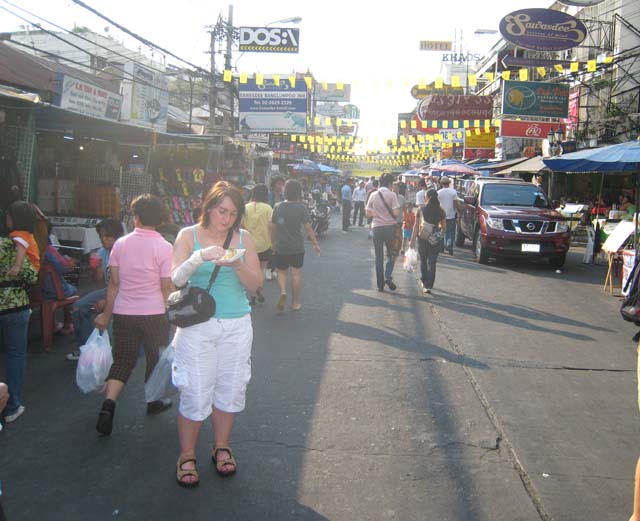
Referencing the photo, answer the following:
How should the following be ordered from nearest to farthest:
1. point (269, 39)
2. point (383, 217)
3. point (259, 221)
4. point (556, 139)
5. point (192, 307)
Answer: point (192, 307)
point (259, 221)
point (383, 217)
point (556, 139)
point (269, 39)

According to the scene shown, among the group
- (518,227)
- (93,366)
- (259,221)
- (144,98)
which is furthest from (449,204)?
(93,366)

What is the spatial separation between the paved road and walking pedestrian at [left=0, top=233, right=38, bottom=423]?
0.28m

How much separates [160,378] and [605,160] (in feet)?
26.4

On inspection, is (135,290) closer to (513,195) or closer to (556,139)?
(513,195)

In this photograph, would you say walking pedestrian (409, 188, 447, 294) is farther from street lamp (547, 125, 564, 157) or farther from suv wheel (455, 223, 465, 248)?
street lamp (547, 125, 564, 157)

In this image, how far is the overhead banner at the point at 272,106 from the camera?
2623cm

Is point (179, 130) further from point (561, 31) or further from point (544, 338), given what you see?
point (544, 338)

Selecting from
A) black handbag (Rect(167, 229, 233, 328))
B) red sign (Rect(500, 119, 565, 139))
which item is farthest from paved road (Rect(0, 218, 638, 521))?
red sign (Rect(500, 119, 565, 139))

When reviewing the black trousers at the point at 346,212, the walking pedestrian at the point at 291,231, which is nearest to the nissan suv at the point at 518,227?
the walking pedestrian at the point at 291,231

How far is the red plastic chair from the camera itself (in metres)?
6.08

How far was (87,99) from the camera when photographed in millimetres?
10898

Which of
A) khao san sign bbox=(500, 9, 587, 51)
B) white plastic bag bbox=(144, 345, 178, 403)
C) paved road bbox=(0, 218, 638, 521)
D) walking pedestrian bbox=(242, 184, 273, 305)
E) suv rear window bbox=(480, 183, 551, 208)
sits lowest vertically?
paved road bbox=(0, 218, 638, 521)

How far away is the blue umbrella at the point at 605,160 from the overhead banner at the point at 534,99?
8.89 meters

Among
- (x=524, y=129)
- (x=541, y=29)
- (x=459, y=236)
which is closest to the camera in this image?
(x=541, y=29)
